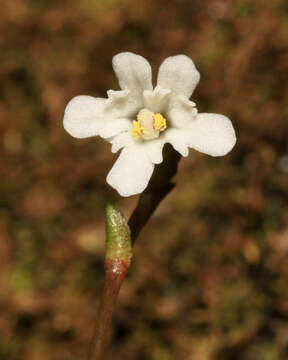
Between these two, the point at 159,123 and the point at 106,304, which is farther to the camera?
the point at 159,123

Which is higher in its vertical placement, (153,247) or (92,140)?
(92,140)

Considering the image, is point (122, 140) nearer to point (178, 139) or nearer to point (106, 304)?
point (178, 139)

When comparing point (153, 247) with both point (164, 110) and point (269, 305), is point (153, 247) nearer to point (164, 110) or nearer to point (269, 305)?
point (269, 305)

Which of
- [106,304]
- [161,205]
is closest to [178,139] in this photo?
[106,304]

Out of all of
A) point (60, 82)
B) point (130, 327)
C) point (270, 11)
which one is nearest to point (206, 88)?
point (270, 11)

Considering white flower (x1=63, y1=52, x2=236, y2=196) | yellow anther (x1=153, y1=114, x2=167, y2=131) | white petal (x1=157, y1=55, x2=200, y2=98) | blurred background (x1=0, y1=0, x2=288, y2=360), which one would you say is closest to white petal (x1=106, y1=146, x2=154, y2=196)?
white flower (x1=63, y1=52, x2=236, y2=196)

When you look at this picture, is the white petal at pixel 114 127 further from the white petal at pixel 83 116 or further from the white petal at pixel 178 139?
the white petal at pixel 178 139
